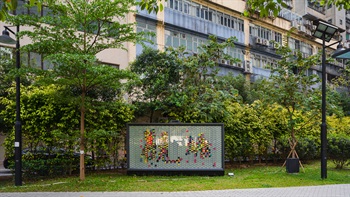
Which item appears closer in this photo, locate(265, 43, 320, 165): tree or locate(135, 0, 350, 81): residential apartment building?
locate(265, 43, 320, 165): tree

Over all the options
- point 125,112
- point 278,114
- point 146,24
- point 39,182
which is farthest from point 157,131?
point 146,24

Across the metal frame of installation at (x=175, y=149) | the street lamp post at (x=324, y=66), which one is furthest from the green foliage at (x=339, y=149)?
the metal frame of installation at (x=175, y=149)

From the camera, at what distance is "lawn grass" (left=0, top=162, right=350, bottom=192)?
40.1 ft

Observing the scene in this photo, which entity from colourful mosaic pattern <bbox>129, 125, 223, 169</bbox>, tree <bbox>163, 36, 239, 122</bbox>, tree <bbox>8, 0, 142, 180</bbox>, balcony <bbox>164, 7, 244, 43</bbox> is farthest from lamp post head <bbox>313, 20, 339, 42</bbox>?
balcony <bbox>164, 7, 244, 43</bbox>

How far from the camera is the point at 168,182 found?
1347cm

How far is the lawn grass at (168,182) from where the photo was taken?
12.2m

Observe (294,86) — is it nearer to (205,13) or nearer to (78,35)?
(78,35)

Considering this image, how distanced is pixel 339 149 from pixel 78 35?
12.7m

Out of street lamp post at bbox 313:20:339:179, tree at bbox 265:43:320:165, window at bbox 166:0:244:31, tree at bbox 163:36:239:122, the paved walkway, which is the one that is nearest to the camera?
the paved walkway

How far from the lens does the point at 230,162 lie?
1970cm

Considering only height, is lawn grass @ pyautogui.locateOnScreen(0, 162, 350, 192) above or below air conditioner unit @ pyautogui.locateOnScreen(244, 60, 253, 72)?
below

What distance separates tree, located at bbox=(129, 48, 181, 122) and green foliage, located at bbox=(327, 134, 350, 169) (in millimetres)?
7780

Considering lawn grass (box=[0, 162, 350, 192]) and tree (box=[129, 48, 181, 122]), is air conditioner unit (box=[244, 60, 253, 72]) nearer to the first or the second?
tree (box=[129, 48, 181, 122])

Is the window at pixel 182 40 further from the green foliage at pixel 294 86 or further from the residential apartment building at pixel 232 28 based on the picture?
the green foliage at pixel 294 86
